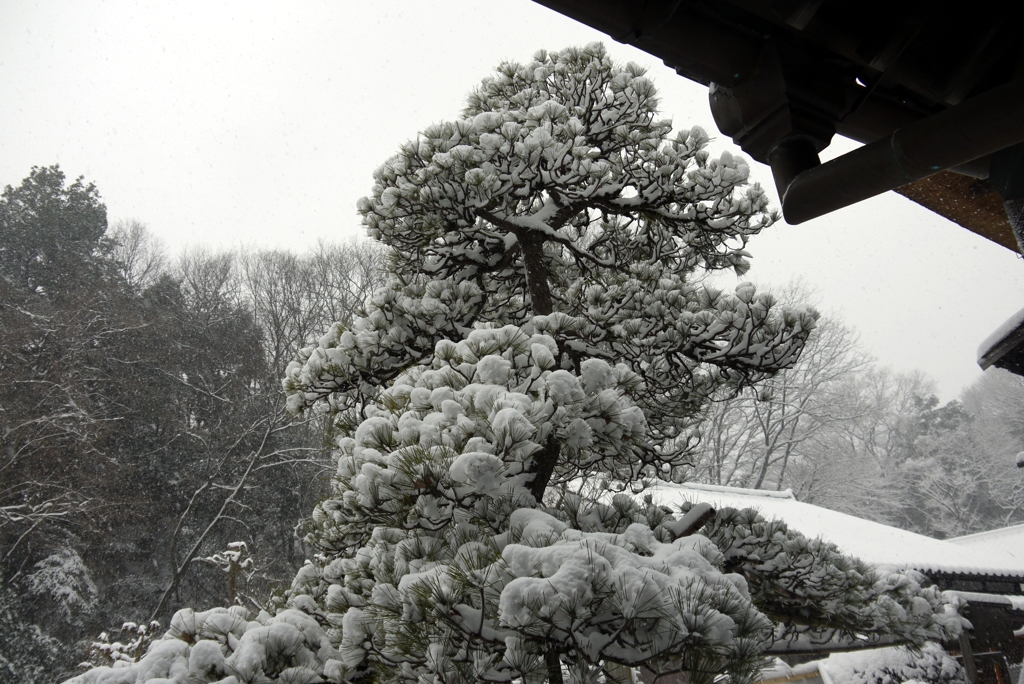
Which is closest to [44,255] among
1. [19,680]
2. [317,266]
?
[317,266]

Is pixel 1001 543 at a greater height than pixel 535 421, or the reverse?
pixel 1001 543

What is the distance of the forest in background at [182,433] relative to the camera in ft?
28.5

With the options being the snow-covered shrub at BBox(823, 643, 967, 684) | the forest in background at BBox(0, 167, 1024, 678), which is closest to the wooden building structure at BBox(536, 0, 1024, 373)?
the forest in background at BBox(0, 167, 1024, 678)

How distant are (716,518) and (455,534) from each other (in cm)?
154

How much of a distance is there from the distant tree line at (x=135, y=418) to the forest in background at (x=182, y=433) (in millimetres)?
37

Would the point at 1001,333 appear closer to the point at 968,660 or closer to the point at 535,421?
the point at 535,421

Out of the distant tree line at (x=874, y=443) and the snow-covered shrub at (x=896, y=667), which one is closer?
the snow-covered shrub at (x=896, y=667)

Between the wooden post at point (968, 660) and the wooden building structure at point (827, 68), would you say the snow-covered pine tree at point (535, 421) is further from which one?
the wooden post at point (968, 660)

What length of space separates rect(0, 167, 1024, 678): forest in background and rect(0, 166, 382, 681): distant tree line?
4 centimetres

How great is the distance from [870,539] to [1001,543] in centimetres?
497

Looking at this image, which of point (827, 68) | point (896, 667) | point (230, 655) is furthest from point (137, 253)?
point (896, 667)

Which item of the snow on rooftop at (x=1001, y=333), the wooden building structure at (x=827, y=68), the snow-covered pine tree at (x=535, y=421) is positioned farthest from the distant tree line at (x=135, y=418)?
the wooden building structure at (x=827, y=68)

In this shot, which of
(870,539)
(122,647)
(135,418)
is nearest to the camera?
(122,647)

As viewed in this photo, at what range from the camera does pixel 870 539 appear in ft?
25.1
